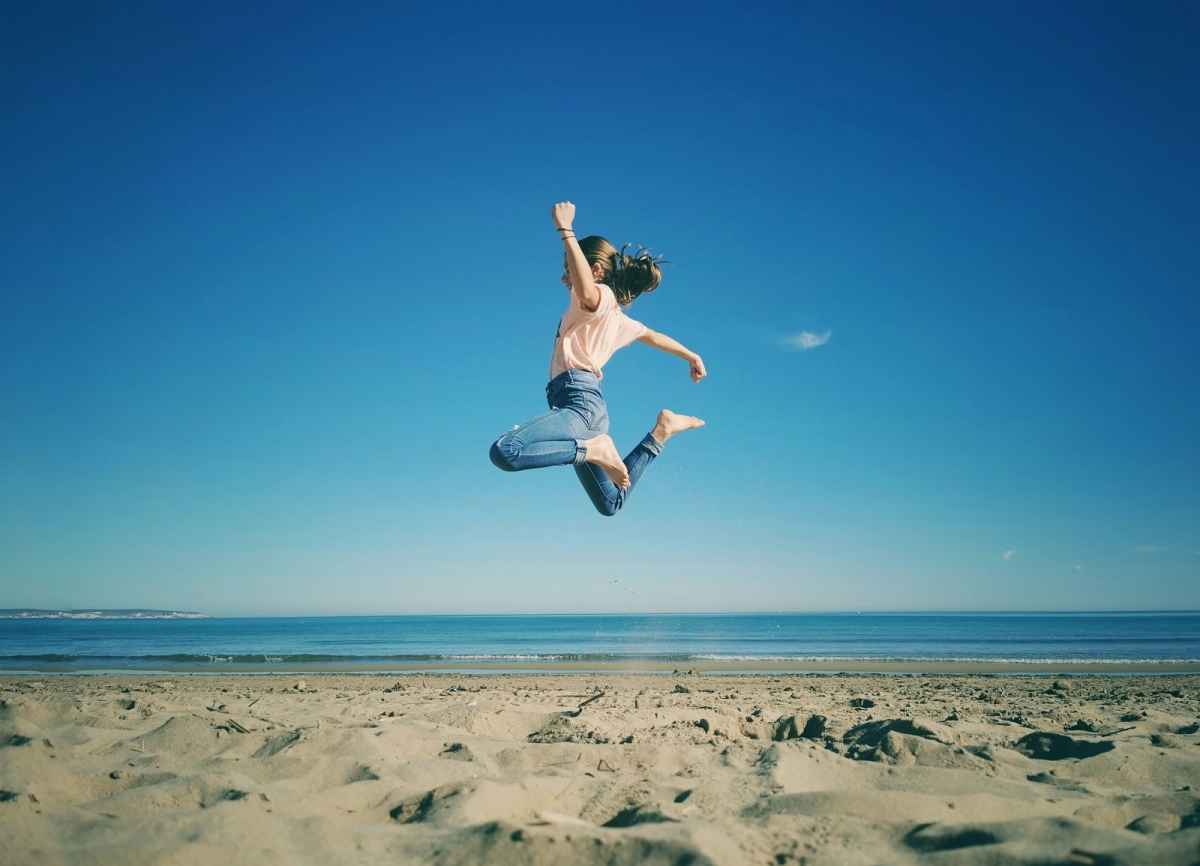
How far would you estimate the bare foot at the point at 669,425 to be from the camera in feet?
15.1

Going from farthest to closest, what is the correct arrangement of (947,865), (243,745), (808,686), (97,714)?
(808,686), (97,714), (243,745), (947,865)

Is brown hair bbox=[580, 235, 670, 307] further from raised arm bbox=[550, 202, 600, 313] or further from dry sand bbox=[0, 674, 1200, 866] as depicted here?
dry sand bbox=[0, 674, 1200, 866]

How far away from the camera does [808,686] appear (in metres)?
9.97

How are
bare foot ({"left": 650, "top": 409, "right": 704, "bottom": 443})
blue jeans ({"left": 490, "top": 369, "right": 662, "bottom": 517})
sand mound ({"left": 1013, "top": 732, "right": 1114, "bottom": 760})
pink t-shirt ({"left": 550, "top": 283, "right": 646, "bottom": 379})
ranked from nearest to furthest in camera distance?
sand mound ({"left": 1013, "top": 732, "right": 1114, "bottom": 760})
blue jeans ({"left": 490, "top": 369, "right": 662, "bottom": 517})
pink t-shirt ({"left": 550, "top": 283, "right": 646, "bottom": 379})
bare foot ({"left": 650, "top": 409, "right": 704, "bottom": 443})

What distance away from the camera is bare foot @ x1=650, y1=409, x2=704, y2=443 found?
15.1 feet

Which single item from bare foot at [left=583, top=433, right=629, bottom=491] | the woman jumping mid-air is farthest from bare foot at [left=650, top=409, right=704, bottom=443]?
bare foot at [left=583, top=433, right=629, bottom=491]

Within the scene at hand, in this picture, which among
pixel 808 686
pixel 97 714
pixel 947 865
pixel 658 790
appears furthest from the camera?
pixel 808 686

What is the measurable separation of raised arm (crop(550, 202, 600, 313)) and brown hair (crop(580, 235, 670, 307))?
17.6 inches

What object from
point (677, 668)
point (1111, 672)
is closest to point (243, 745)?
point (677, 668)

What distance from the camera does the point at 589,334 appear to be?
405cm

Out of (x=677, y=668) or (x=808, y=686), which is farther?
(x=677, y=668)

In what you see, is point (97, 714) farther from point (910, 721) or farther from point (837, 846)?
point (910, 721)

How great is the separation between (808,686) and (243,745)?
839cm

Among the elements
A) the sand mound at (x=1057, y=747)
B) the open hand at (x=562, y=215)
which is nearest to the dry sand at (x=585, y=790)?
the sand mound at (x=1057, y=747)
